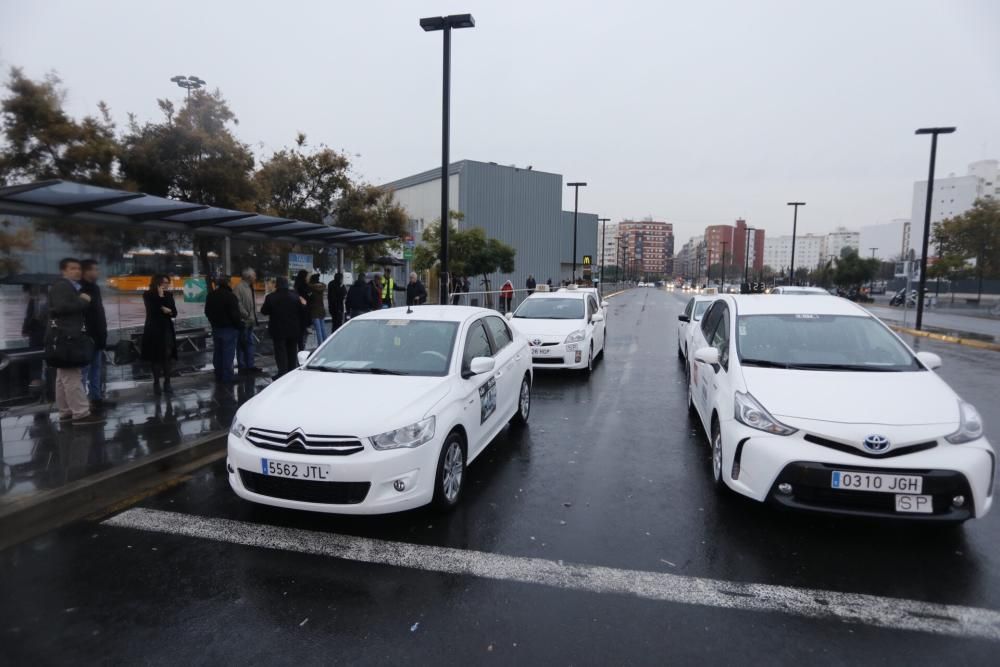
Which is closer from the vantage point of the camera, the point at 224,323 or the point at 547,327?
the point at 224,323

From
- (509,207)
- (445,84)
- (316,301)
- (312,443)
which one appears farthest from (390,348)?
(509,207)

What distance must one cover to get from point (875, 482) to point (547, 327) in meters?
7.60

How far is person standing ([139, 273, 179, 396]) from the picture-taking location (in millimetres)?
8367

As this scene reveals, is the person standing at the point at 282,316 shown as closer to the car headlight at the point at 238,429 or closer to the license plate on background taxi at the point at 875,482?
the car headlight at the point at 238,429

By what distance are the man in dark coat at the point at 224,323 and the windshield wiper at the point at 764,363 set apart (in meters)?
7.16

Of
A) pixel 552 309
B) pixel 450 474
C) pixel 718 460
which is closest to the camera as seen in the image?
pixel 450 474

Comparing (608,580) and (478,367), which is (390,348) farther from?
(608,580)

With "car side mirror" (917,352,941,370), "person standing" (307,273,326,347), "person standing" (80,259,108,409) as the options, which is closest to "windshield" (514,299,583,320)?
"person standing" (307,273,326,347)

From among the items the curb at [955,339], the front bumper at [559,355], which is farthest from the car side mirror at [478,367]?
the curb at [955,339]

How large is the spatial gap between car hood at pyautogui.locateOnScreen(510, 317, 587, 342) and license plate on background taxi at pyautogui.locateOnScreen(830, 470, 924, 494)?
6.99 metres

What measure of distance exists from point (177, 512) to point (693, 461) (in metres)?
4.72

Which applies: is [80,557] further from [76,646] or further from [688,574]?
[688,574]

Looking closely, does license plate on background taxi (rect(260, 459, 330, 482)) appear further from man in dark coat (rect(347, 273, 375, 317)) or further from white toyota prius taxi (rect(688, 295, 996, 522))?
man in dark coat (rect(347, 273, 375, 317))

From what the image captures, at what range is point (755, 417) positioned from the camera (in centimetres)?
454
